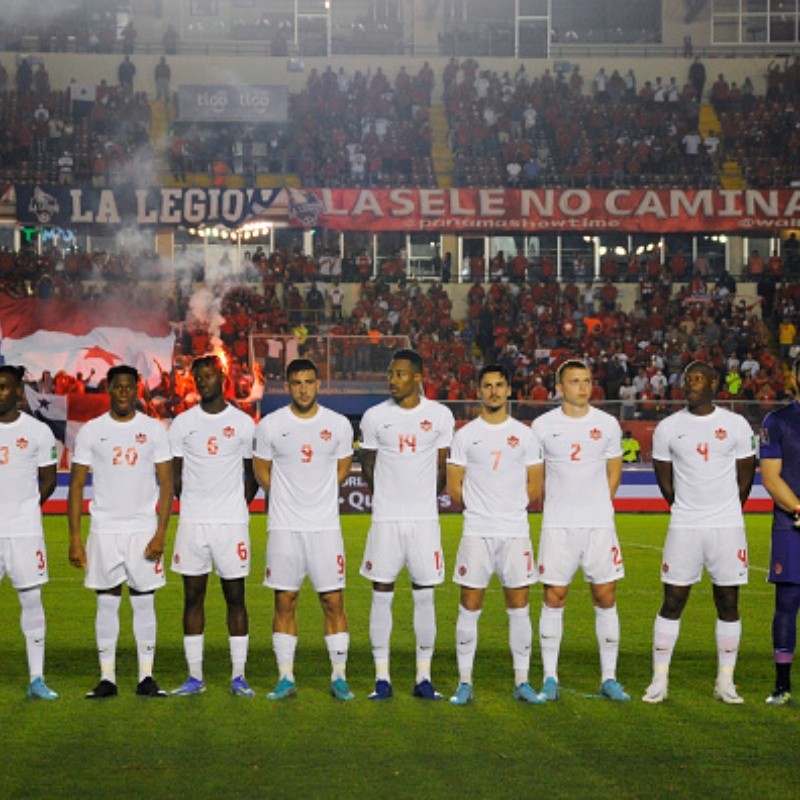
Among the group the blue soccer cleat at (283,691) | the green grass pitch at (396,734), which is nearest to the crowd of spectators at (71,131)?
the green grass pitch at (396,734)

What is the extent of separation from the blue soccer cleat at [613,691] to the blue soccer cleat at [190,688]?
106 inches

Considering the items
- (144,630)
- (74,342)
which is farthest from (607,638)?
(74,342)

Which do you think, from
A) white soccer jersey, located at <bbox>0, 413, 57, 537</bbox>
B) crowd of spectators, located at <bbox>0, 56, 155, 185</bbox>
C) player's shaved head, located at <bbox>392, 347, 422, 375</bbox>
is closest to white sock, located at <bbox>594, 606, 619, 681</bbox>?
player's shaved head, located at <bbox>392, 347, 422, 375</bbox>

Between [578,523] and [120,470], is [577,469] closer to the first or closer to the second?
[578,523]

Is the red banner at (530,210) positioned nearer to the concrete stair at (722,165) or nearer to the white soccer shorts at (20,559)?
the concrete stair at (722,165)

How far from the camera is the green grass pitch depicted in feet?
25.6

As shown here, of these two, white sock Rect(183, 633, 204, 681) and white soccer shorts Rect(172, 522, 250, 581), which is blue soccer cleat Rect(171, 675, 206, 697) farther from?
white soccer shorts Rect(172, 522, 250, 581)

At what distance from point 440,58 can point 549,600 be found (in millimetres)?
37734

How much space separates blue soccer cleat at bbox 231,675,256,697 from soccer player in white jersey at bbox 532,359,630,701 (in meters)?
1.96

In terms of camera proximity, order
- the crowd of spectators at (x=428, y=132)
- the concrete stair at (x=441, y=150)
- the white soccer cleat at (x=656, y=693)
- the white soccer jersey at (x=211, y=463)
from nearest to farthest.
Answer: the white soccer cleat at (x=656, y=693), the white soccer jersey at (x=211, y=463), the crowd of spectators at (x=428, y=132), the concrete stair at (x=441, y=150)

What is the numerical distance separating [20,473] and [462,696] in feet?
10.8

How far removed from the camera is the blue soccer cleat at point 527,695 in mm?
9867

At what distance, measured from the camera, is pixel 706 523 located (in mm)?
10055

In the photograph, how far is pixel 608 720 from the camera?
9.35 m
